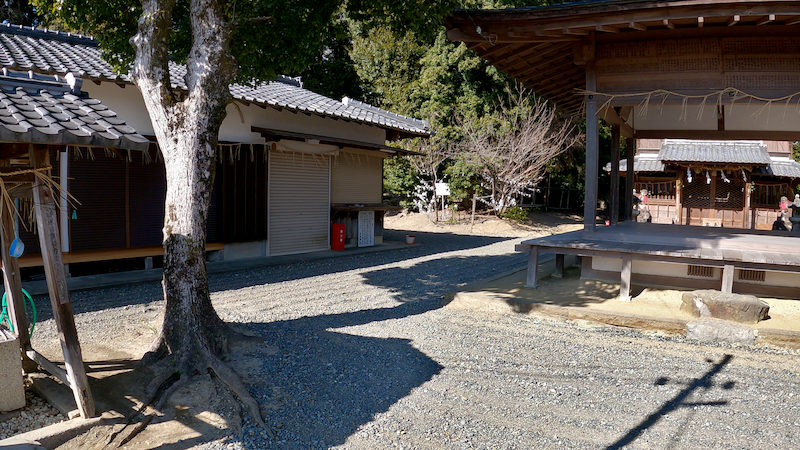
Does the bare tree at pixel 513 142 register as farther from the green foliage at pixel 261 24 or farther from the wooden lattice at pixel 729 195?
the green foliage at pixel 261 24

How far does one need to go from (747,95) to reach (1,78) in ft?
26.8

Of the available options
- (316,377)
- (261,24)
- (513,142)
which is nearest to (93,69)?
(261,24)

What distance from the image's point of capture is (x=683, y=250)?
6957 millimetres

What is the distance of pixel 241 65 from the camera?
6711 mm

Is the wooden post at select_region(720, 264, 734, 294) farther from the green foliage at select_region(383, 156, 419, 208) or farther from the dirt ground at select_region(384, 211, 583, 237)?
the green foliage at select_region(383, 156, 419, 208)

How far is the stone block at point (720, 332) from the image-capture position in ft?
19.5

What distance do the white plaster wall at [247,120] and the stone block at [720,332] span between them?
578 cm

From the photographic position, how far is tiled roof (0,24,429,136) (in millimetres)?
8586

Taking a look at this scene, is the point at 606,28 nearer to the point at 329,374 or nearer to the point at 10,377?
the point at 329,374

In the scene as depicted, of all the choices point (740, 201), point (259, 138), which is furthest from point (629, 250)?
point (740, 201)

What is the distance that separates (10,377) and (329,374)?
95.9 inches

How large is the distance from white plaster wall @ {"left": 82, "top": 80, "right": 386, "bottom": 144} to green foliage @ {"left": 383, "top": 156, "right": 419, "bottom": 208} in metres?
8.00

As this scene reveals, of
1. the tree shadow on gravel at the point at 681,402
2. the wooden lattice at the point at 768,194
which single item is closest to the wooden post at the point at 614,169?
the tree shadow on gravel at the point at 681,402

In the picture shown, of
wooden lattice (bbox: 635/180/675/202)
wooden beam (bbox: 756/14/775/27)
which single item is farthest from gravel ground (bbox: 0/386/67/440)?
wooden lattice (bbox: 635/180/675/202)
